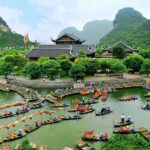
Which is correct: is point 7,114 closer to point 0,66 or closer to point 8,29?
point 0,66

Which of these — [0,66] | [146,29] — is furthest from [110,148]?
[146,29]

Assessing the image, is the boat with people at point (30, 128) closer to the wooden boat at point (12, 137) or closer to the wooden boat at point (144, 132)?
the wooden boat at point (12, 137)

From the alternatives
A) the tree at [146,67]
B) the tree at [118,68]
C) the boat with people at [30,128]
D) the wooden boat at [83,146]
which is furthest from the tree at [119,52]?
the wooden boat at [83,146]

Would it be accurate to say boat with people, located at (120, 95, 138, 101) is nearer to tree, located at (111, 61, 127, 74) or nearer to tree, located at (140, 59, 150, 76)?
tree, located at (111, 61, 127, 74)

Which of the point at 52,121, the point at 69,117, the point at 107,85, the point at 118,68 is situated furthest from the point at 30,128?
the point at 118,68

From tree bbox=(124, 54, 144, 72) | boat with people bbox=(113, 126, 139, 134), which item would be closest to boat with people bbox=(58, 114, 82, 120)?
boat with people bbox=(113, 126, 139, 134)
